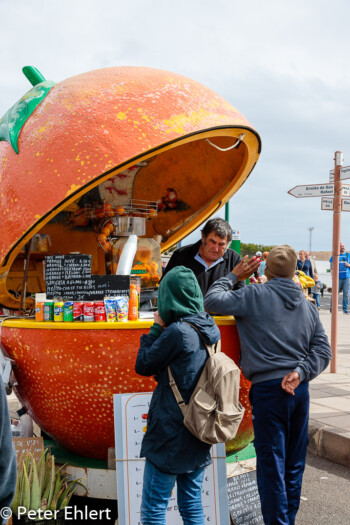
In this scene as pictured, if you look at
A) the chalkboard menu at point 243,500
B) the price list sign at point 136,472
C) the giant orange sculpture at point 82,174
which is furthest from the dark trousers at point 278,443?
the giant orange sculpture at point 82,174

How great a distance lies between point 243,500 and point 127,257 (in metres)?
1.81

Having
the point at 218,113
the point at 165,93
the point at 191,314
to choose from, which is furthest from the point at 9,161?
the point at 191,314

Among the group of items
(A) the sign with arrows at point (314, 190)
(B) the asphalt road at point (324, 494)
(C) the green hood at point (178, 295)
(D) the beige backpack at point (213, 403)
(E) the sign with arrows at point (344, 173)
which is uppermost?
(E) the sign with arrows at point (344, 173)

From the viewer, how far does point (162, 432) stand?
2512mm

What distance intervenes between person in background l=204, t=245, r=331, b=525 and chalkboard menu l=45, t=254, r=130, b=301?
0.71 meters

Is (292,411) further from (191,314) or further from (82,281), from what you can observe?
(82,281)

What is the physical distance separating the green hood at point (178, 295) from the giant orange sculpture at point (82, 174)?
659 millimetres

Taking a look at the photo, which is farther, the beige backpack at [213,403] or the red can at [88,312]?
the red can at [88,312]

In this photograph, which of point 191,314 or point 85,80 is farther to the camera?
point 85,80

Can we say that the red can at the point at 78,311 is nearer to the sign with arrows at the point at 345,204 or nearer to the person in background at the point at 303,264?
the sign with arrows at the point at 345,204

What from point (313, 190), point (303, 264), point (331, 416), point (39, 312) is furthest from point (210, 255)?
point (303, 264)

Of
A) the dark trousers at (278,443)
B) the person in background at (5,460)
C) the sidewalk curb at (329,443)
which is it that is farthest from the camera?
the sidewalk curb at (329,443)

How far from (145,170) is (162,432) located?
9.97 ft

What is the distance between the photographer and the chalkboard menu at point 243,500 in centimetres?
336
